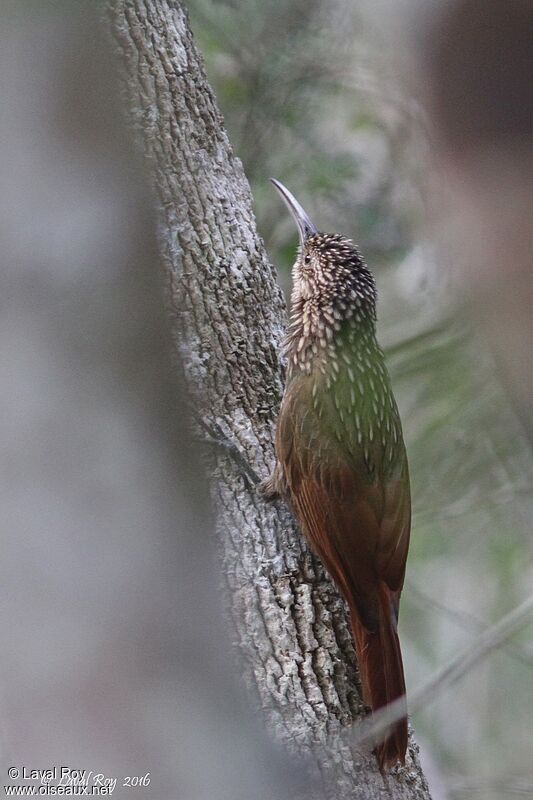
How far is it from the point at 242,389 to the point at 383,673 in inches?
37.7

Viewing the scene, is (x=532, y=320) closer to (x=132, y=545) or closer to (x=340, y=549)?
(x=132, y=545)

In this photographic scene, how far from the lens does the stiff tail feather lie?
2592 millimetres

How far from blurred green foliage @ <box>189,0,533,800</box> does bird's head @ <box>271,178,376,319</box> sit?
13.6 inches

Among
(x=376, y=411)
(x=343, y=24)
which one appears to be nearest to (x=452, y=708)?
(x=376, y=411)

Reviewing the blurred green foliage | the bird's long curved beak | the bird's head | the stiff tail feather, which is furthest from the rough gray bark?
the blurred green foliage

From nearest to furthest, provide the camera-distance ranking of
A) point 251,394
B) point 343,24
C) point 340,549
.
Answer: point 340,549, point 251,394, point 343,24

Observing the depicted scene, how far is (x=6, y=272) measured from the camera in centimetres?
127

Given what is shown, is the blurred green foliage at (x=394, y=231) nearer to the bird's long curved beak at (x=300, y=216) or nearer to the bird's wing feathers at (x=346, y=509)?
the bird's long curved beak at (x=300, y=216)

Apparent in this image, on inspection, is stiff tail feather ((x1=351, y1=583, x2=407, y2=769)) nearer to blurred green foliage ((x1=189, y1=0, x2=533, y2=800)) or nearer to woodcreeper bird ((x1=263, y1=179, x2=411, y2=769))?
woodcreeper bird ((x1=263, y1=179, x2=411, y2=769))

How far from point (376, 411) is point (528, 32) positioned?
80.5 inches

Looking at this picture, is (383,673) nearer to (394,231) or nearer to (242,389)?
(242,389)

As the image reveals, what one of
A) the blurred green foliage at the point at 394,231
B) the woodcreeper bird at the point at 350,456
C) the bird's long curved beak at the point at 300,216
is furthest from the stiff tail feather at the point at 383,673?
the bird's long curved beak at the point at 300,216

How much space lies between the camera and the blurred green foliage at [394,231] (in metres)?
4.02

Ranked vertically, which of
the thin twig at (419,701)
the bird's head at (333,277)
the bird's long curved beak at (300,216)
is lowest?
the thin twig at (419,701)
